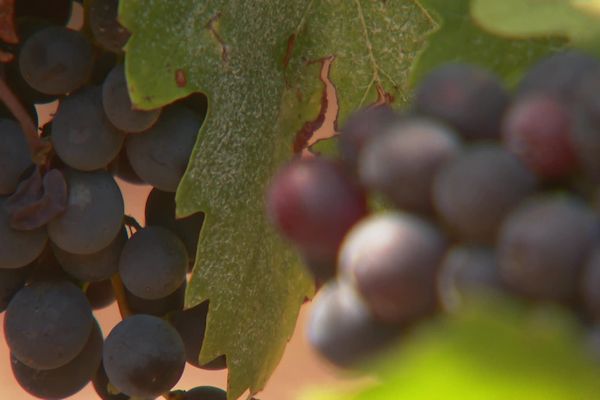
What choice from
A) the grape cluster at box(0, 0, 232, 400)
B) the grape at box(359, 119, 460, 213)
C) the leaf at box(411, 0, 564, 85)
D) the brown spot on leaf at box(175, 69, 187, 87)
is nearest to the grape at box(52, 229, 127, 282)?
the grape cluster at box(0, 0, 232, 400)

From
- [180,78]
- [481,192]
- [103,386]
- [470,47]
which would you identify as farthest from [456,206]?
[103,386]

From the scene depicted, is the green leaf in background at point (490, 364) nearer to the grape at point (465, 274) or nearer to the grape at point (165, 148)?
the grape at point (465, 274)

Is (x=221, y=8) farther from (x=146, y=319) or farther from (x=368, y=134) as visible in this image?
(x=368, y=134)

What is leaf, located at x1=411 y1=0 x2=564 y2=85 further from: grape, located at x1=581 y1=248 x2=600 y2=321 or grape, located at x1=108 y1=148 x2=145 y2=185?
grape, located at x1=108 y1=148 x2=145 y2=185

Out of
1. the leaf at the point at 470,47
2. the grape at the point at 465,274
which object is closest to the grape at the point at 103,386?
the leaf at the point at 470,47

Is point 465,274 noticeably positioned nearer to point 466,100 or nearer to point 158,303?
point 466,100

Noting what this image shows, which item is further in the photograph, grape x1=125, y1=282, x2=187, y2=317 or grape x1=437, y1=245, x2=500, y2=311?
grape x1=125, y1=282, x2=187, y2=317
